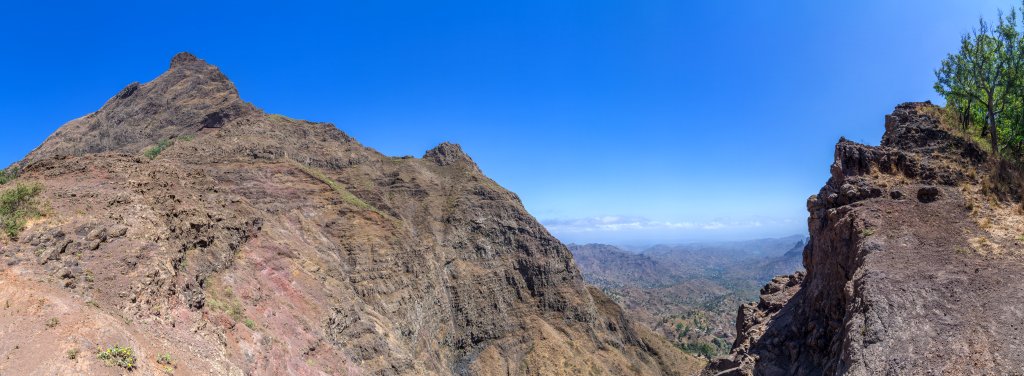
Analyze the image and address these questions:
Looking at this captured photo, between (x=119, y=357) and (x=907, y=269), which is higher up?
(x=907, y=269)

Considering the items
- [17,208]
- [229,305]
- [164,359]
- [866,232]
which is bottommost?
[164,359]

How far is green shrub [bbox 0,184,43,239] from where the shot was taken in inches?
683

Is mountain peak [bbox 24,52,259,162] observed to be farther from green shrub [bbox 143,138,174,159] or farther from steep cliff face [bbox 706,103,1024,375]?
steep cliff face [bbox 706,103,1024,375]

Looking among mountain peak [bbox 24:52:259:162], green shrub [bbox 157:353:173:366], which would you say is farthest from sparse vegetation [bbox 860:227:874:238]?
mountain peak [bbox 24:52:259:162]

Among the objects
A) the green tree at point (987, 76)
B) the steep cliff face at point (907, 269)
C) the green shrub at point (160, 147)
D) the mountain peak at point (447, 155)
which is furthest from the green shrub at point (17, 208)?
the mountain peak at point (447, 155)

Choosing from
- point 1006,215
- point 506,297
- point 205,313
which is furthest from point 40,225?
point 506,297

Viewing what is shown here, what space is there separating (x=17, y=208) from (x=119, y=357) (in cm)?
1098

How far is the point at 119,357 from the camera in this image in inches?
531

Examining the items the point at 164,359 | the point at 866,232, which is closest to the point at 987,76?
the point at 866,232

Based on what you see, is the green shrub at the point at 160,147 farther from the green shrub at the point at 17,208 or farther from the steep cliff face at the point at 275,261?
the green shrub at the point at 17,208

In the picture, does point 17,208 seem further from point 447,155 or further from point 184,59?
point 184,59

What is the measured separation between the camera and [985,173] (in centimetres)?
1777

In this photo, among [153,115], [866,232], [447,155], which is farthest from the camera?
[447,155]

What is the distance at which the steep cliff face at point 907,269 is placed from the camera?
12312mm
